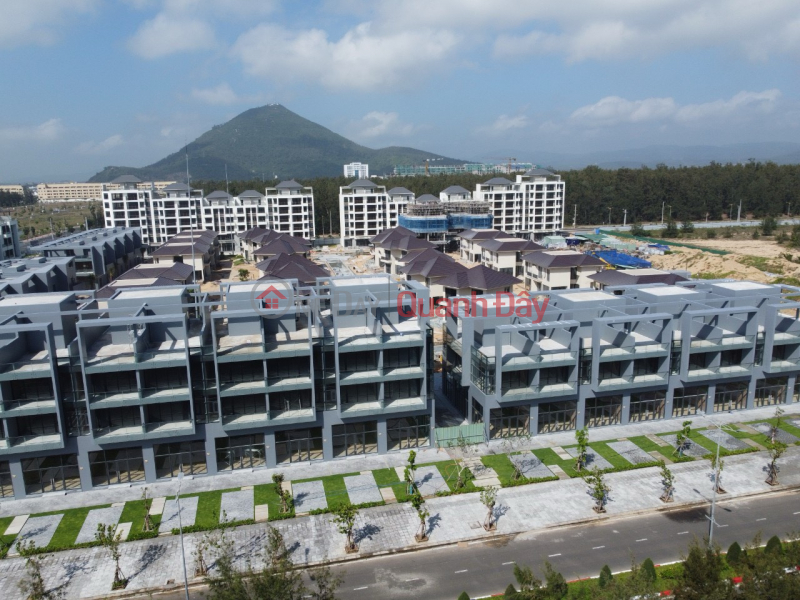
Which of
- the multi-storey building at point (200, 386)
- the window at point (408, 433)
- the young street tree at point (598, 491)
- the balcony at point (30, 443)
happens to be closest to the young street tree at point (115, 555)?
the multi-storey building at point (200, 386)

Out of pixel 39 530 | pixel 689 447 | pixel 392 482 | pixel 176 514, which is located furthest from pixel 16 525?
pixel 689 447

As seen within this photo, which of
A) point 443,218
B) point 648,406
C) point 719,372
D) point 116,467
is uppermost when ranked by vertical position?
point 443,218

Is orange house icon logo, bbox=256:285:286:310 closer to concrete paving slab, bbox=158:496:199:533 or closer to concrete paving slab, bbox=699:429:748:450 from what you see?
concrete paving slab, bbox=158:496:199:533

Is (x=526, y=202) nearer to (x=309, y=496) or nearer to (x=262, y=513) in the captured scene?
(x=309, y=496)

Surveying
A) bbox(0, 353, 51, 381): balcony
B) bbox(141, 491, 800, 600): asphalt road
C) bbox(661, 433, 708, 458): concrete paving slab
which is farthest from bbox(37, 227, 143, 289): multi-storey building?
bbox(661, 433, 708, 458): concrete paving slab

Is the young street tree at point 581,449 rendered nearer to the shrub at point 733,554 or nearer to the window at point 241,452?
the shrub at point 733,554
